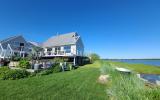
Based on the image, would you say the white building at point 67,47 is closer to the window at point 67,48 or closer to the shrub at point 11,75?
the window at point 67,48

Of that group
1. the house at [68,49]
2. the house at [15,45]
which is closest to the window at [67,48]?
the house at [68,49]

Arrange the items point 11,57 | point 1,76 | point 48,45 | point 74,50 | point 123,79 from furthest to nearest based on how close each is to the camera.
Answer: point 48,45, point 74,50, point 11,57, point 1,76, point 123,79

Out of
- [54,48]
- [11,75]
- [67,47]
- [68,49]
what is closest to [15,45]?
[54,48]

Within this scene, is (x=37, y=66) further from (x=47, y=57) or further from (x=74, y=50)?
(x=47, y=57)

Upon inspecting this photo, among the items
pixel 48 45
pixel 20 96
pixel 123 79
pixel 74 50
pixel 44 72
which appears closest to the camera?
pixel 123 79

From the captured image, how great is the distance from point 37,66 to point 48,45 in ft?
70.7

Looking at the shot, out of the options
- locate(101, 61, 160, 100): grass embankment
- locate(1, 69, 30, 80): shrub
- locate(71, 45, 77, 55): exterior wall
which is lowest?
locate(1, 69, 30, 80): shrub

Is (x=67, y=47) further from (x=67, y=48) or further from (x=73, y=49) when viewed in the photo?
(x=73, y=49)

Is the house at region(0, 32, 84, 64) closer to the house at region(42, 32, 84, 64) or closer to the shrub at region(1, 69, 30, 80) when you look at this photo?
the house at region(42, 32, 84, 64)

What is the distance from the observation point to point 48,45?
120ft

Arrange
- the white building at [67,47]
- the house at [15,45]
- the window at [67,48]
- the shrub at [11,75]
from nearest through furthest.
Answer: the shrub at [11,75] < the house at [15,45] < the white building at [67,47] < the window at [67,48]

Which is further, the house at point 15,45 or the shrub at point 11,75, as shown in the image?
the house at point 15,45

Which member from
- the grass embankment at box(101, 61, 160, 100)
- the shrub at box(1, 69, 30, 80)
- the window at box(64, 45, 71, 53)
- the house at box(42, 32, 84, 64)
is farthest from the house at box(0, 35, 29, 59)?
the grass embankment at box(101, 61, 160, 100)

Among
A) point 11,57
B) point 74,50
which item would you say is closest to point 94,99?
point 11,57
